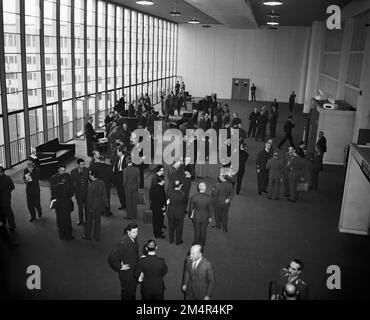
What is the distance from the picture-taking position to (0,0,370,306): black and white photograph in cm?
733

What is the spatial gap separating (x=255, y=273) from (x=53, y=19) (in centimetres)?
1341

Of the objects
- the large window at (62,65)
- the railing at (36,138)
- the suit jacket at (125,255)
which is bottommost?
the railing at (36,138)

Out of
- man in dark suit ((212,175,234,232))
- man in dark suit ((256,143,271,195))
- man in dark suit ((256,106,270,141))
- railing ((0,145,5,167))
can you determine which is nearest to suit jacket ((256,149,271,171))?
man in dark suit ((256,143,271,195))

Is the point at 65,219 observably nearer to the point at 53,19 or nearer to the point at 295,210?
the point at 295,210

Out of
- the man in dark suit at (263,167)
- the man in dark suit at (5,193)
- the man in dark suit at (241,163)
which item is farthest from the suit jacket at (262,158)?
the man in dark suit at (5,193)

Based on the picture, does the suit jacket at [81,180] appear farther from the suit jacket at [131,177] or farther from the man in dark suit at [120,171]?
the man in dark suit at [120,171]

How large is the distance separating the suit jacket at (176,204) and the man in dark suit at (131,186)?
1.51 meters

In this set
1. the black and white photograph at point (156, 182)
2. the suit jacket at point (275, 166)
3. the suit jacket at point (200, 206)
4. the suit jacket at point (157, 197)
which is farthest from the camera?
the suit jacket at point (275, 166)

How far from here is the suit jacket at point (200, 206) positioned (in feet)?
28.3

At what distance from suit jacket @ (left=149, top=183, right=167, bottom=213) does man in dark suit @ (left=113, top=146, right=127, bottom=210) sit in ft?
6.73

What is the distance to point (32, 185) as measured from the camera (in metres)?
9.71

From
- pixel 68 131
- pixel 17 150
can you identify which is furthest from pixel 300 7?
pixel 17 150

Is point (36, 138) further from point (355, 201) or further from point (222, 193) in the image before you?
point (355, 201)

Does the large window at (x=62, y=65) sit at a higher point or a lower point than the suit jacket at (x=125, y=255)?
higher
